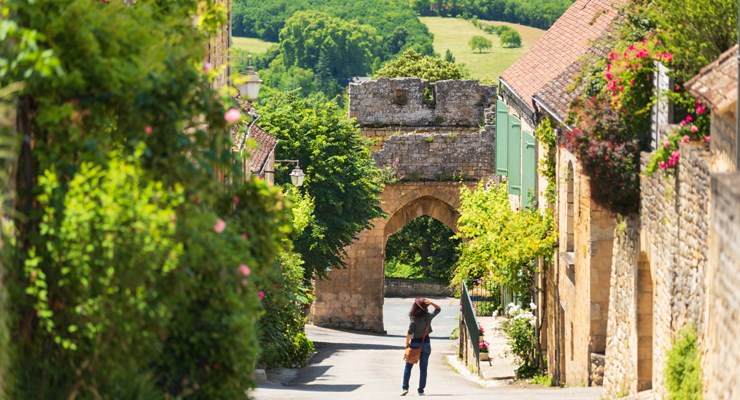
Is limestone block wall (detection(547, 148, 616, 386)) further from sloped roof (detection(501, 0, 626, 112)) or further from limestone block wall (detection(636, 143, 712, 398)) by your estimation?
limestone block wall (detection(636, 143, 712, 398))

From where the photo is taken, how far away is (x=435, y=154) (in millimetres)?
33562

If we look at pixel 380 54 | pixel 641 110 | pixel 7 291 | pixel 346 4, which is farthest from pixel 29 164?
pixel 346 4

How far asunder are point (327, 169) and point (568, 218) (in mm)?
10987

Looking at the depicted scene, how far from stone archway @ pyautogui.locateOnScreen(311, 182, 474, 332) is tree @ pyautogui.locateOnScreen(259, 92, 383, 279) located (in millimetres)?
4010

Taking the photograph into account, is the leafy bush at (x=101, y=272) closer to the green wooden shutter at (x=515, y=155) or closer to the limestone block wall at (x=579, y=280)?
the limestone block wall at (x=579, y=280)

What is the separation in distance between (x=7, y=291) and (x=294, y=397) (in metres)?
8.28

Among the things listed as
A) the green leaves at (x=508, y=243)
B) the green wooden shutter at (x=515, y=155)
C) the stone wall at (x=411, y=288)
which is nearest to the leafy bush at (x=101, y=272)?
the green leaves at (x=508, y=243)

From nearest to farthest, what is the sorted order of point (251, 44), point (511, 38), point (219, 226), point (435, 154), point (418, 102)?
1. point (219, 226)
2. point (435, 154)
3. point (418, 102)
4. point (511, 38)
5. point (251, 44)

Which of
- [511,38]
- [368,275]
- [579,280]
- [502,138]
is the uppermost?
[511,38]

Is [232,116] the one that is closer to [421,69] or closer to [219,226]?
[219,226]

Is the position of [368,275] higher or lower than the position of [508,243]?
lower

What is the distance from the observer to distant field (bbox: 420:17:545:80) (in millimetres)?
83125

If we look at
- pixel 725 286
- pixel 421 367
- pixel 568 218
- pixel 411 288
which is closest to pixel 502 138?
pixel 568 218

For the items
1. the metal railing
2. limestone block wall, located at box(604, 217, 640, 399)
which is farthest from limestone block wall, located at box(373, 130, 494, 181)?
limestone block wall, located at box(604, 217, 640, 399)
